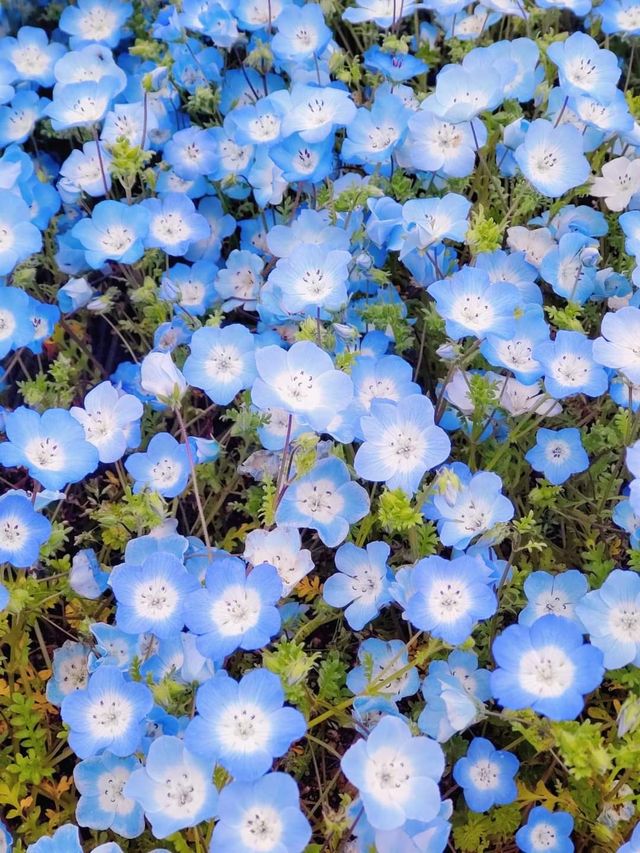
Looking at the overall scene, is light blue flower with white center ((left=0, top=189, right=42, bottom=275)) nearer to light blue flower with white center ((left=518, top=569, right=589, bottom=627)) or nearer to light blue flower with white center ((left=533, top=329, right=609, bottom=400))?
light blue flower with white center ((left=533, top=329, right=609, bottom=400))

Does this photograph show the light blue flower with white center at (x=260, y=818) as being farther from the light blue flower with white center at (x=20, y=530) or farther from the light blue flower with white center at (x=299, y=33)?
the light blue flower with white center at (x=299, y=33)

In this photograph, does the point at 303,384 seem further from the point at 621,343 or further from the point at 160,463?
the point at 621,343

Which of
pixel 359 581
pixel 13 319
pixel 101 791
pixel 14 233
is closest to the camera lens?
pixel 101 791

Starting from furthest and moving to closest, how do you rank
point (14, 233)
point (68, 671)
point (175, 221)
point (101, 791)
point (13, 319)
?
point (175, 221) < point (14, 233) < point (13, 319) < point (68, 671) < point (101, 791)

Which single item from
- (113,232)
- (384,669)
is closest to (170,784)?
(384,669)

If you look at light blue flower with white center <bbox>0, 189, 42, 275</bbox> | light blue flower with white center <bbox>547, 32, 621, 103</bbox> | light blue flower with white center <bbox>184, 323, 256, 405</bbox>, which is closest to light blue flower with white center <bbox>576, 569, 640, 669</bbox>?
light blue flower with white center <bbox>184, 323, 256, 405</bbox>

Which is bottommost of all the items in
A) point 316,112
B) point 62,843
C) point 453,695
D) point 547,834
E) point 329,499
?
point 547,834
